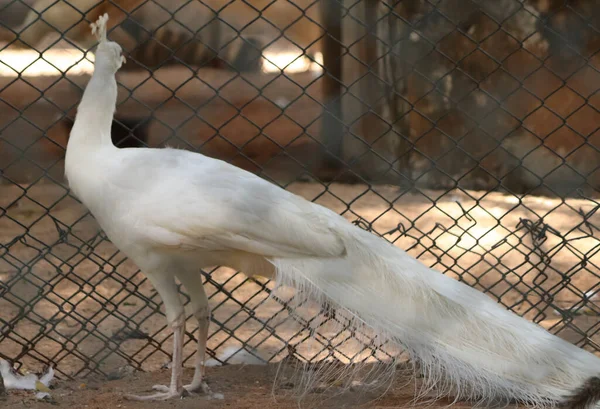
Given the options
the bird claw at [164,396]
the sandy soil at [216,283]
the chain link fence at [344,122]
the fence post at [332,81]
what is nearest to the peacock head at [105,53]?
the sandy soil at [216,283]

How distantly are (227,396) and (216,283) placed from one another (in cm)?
50

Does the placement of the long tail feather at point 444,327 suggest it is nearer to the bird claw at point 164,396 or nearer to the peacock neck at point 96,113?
the bird claw at point 164,396

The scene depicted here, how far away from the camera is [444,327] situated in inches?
92.9

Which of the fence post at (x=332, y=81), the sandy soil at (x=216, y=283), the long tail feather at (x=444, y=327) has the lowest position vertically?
the long tail feather at (x=444, y=327)

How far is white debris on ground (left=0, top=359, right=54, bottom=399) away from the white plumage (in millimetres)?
A: 631

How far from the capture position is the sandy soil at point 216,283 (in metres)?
3.07

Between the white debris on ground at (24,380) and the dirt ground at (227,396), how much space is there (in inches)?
1.4

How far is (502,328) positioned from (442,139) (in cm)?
317

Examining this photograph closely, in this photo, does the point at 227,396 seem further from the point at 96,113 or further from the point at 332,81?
the point at 332,81

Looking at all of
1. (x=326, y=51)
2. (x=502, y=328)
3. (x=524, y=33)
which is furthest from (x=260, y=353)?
(x=524, y=33)

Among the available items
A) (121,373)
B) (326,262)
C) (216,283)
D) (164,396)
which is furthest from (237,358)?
(326,262)

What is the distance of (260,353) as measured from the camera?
3547 mm

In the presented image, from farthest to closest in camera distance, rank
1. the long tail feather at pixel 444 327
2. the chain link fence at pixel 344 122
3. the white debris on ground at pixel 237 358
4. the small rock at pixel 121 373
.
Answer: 1. the chain link fence at pixel 344 122
2. the white debris on ground at pixel 237 358
3. the small rock at pixel 121 373
4. the long tail feather at pixel 444 327

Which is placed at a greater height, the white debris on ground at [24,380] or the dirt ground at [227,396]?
the white debris on ground at [24,380]
